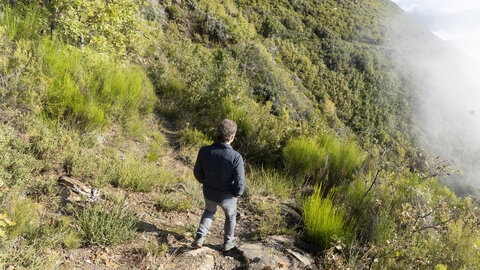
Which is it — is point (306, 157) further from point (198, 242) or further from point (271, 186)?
point (198, 242)

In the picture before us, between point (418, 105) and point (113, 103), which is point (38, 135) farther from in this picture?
point (418, 105)

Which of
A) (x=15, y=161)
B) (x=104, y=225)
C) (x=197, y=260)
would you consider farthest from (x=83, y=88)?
(x=197, y=260)

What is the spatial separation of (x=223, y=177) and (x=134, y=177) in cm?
152

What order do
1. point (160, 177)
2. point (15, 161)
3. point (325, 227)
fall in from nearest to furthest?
1. point (15, 161)
2. point (325, 227)
3. point (160, 177)

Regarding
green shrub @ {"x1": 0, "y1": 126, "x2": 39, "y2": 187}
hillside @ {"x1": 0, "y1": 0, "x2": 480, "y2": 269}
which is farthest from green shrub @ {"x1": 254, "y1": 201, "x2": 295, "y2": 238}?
green shrub @ {"x1": 0, "y1": 126, "x2": 39, "y2": 187}

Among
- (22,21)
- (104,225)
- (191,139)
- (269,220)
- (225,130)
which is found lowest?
(191,139)

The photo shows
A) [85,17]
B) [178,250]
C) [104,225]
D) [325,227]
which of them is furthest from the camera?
[85,17]

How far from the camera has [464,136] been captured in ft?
275

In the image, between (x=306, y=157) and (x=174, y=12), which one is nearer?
(x=306, y=157)

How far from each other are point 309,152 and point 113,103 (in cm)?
403

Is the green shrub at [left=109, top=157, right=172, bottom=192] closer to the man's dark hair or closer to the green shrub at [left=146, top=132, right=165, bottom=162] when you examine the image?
the green shrub at [left=146, top=132, right=165, bottom=162]

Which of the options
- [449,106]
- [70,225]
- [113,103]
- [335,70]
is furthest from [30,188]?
[449,106]

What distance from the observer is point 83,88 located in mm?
4203

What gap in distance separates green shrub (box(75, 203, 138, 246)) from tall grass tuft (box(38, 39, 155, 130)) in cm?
197
